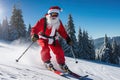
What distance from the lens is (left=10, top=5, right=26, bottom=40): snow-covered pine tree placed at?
49.3 metres

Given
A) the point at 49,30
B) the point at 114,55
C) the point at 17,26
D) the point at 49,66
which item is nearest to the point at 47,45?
the point at 49,30

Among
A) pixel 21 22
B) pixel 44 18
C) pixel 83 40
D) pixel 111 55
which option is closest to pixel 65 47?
pixel 83 40

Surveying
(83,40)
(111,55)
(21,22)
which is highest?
(21,22)

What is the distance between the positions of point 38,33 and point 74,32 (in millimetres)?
38468

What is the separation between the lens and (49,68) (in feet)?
24.5

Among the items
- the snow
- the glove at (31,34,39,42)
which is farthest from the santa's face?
the snow

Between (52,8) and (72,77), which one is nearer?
(72,77)

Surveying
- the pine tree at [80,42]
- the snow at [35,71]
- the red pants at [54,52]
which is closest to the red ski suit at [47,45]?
the red pants at [54,52]

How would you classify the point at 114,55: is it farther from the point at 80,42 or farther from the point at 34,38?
the point at 34,38

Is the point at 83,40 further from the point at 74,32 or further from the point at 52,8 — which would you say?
the point at 52,8

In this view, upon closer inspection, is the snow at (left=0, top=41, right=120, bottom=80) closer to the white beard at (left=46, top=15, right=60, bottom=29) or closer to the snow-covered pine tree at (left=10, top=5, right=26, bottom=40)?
the white beard at (left=46, top=15, right=60, bottom=29)

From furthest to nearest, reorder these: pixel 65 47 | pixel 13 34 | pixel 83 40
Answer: pixel 83 40 → pixel 13 34 → pixel 65 47

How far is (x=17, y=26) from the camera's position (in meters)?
49.9

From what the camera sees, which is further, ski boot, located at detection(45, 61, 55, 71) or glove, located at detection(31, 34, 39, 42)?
glove, located at detection(31, 34, 39, 42)
